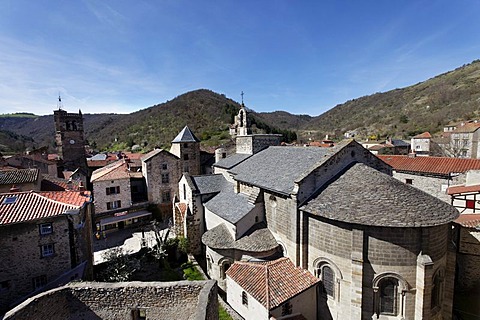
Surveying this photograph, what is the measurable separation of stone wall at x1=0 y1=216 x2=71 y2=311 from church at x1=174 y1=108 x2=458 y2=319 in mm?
9731

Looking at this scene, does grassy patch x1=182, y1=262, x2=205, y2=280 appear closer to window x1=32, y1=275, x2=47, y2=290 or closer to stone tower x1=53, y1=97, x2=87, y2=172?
window x1=32, y1=275, x2=47, y2=290

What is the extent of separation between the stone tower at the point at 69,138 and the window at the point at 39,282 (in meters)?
35.6

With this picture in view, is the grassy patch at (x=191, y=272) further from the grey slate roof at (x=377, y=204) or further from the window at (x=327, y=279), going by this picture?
the grey slate roof at (x=377, y=204)

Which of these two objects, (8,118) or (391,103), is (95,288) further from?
(8,118)

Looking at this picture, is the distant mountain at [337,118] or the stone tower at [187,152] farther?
the distant mountain at [337,118]

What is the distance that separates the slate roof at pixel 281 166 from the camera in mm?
16312

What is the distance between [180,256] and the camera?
2277 cm

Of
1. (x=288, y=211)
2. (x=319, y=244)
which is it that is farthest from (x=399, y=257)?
(x=288, y=211)

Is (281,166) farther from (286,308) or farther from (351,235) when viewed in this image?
(286,308)

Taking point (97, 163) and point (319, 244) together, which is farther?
point (97, 163)

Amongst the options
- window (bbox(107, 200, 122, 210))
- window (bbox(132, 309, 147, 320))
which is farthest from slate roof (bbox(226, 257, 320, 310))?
window (bbox(107, 200, 122, 210))

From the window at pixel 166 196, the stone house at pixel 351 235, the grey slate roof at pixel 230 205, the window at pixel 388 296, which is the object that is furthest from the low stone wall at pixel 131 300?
the window at pixel 166 196

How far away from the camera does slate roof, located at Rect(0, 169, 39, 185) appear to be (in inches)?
821

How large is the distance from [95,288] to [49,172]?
32.7m
